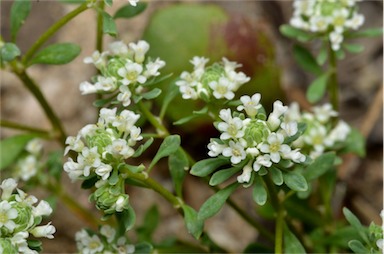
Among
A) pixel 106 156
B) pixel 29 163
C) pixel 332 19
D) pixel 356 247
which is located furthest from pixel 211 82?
pixel 29 163

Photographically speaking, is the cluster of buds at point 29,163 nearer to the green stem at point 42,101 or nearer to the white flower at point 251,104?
the green stem at point 42,101

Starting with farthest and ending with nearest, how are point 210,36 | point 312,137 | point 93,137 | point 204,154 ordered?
point 204,154 < point 210,36 < point 312,137 < point 93,137

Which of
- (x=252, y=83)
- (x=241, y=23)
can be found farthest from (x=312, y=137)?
(x=241, y=23)

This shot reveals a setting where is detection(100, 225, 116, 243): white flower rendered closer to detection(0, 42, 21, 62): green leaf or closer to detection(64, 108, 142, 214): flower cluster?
detection(64, 108, 142, 214): flower cluster

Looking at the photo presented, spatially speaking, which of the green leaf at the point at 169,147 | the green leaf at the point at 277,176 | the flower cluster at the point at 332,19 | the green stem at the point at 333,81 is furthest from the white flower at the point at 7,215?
the green stem at the point at 333,81

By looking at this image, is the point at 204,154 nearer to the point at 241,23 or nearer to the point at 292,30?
the point at 241,23
